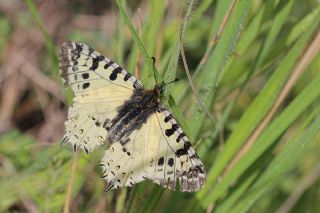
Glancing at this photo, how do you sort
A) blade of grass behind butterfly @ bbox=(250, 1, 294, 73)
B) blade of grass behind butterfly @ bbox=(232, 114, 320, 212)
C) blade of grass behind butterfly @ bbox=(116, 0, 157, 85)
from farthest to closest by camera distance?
blade of grass behind butterfly @ bbox=(250, 1, 294, 73) < blade of grass behind butterfly @ bbox=(232, 114, 320, 212) < blade of grass behind butterfly @ bbox=(116, 0, 157, 85)

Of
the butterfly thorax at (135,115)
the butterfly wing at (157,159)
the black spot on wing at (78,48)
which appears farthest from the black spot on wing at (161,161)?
the black spot on wing at (78,48)

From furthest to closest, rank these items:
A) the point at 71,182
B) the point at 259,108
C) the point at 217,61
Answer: the point at 71,182 → the point at 259,108 → the point at 217,61

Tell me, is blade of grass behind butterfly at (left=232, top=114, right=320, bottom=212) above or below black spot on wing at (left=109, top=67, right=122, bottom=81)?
below

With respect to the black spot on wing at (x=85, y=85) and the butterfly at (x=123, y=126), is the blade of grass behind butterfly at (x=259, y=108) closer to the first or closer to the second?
the butterfly at (x=123, y=126)

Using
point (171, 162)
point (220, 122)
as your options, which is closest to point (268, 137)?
point (220, 122)

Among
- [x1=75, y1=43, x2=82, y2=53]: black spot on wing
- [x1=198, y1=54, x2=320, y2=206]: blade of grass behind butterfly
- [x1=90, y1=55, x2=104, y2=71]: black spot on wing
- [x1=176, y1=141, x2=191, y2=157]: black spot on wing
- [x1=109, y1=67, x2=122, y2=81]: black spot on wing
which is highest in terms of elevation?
[x1=75, y1=43, x2=82, y2=53]: black spot on wing

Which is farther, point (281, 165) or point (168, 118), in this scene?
point (281, 165)

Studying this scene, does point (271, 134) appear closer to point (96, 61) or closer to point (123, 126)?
point (123, 126)

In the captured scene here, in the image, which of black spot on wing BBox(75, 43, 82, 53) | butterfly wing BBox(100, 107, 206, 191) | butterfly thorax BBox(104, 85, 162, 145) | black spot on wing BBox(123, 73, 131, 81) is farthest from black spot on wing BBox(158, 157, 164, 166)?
black spot on wing BBox(75, 43, 82, 53)

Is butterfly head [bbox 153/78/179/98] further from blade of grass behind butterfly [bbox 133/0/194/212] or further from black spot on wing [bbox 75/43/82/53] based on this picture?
black spot on wing [bbox 75/43/82/53]
